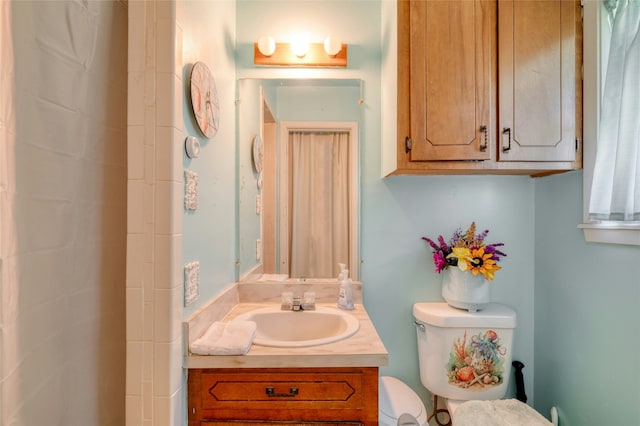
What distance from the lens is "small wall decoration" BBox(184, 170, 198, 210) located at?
1.02 m

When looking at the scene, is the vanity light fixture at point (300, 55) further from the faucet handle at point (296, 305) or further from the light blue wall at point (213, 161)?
the faucet handle at point (296, 305)

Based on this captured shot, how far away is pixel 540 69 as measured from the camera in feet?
4.25

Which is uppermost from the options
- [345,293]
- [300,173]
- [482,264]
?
[300,173]

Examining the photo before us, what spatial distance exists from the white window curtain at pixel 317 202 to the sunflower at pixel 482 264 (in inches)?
23.2

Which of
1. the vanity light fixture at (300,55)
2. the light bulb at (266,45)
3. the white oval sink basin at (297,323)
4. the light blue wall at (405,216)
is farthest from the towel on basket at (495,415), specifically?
the light bulb at (266,45)

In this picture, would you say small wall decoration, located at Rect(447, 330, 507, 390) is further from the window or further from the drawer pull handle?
the drawer pull handle

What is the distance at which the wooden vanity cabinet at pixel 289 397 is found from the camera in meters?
1.04

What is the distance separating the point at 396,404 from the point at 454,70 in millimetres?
1438

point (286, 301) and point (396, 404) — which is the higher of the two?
point (286, 301)

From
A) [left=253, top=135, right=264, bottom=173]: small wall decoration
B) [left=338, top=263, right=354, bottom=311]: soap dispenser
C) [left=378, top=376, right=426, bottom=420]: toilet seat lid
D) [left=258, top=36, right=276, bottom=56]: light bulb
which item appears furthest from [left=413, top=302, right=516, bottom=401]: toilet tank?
[left=258, top=36, right=276, bottom=56]: light bulb

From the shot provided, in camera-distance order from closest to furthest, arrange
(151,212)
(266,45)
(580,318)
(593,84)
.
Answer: (151,212)
(593,84)
(580,318)
(266,45)

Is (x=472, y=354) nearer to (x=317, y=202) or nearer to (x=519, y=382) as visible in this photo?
(x=519, y=382)

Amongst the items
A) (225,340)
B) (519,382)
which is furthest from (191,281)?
(519,382)

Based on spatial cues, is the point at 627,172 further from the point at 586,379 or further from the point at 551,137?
the point at 586,379
